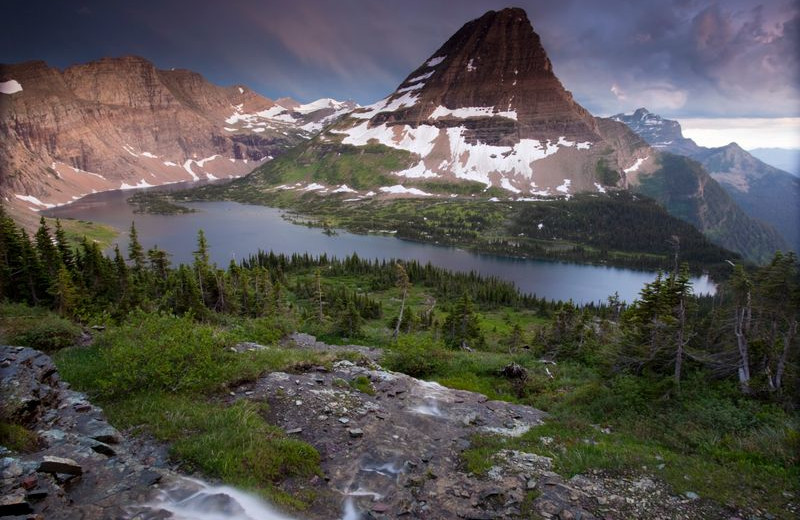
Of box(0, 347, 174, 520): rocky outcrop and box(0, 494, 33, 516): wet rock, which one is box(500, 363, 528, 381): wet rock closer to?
box(0, 347, 174, 520): rocky outcrop

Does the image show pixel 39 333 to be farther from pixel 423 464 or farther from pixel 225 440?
pixel 423 464

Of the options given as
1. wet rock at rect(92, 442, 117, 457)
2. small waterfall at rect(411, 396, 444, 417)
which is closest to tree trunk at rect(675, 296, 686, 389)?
small waterfall at rect(411, 396, 444, 417)

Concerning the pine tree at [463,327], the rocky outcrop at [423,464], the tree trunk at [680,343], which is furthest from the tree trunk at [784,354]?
the pine tree at [463,327]

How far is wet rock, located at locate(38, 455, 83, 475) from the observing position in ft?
25.3

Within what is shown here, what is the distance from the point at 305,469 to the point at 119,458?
4.22 m

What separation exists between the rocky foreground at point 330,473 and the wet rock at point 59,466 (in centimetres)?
2

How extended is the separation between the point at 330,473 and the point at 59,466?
5.72 metres

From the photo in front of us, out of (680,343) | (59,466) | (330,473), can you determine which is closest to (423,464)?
(330,473)

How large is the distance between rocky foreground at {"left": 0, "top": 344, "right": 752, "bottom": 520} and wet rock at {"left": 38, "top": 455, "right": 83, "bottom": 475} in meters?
0.02

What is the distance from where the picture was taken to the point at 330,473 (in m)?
10.4

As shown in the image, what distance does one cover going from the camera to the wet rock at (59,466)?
25.3 feet

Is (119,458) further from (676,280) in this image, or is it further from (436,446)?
(676,280)

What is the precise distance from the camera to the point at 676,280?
17.0 metres

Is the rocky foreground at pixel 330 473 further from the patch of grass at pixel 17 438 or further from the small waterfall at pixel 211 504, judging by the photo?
the patch of grass at pixel 17 438
